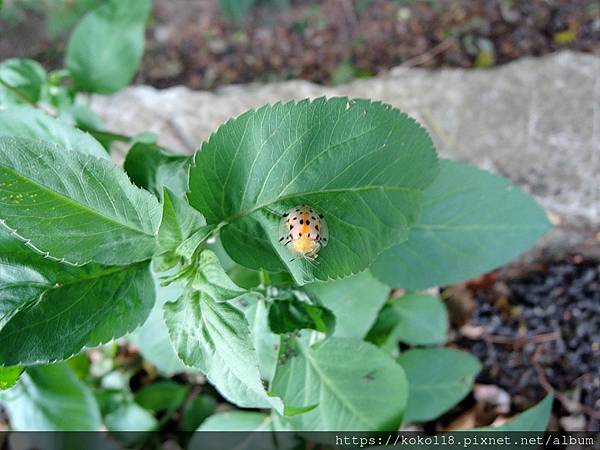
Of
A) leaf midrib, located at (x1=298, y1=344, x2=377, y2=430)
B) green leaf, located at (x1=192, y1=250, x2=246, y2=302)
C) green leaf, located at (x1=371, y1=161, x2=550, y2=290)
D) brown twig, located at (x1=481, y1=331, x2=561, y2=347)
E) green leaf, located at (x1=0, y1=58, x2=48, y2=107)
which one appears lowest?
brown twig, located at (x1=481, y1=331, x2=561, y2=347)

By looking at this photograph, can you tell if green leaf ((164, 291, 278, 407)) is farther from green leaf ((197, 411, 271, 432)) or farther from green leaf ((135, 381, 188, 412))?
green leaf ((135, 381, 188, 412))

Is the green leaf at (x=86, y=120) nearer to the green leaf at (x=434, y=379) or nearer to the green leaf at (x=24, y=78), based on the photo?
the green leaf at (x=24, y=78)

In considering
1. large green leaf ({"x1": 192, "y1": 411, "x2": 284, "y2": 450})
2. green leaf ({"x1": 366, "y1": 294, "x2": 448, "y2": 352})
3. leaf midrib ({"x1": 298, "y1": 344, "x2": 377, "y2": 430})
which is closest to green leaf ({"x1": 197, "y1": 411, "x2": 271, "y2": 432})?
large green leaf ({"x1": 192, "y1": 411, "x2": 284, "y2": 450})

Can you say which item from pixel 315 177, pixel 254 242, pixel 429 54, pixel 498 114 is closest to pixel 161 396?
pixel 254 242

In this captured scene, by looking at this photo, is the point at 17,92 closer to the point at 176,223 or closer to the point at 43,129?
the point at 43,129

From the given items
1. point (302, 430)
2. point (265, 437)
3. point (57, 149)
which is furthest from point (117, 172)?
point (265, 437)

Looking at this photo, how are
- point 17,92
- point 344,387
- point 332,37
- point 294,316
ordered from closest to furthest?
point 294,316 < point 344,387 < point 17,92 < point 332,37
